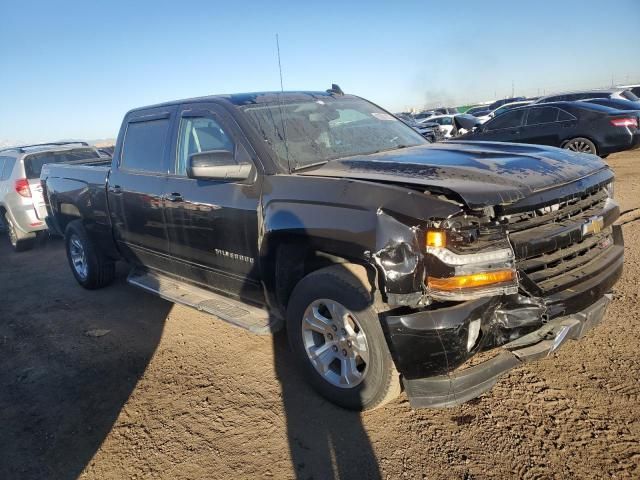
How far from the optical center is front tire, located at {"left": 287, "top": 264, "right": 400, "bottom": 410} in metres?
2.53

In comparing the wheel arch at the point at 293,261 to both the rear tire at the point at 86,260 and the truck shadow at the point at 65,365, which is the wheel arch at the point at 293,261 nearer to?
the truck shadow at the point at 65,365

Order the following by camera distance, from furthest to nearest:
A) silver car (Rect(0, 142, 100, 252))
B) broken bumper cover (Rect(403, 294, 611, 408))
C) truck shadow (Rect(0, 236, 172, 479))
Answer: silver car (Rect(0, 142, 100, 252)) → truck shadow (Rect(0, 236, 172, 479)) → broken bumper cover (Rect(403, 294, 611, 408))

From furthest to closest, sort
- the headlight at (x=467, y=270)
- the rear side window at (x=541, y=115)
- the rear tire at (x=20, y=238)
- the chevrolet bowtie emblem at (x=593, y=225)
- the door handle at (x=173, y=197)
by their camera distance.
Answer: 1. the rear side window at (x=541, y=115)
2. the rear tire at (x=20, y=238)
3. the door handle at (x=173, y=197)
4. the chevrolet bowtie emblem at (x=593, y=225)
5. the headlight at (x=467, y=270)

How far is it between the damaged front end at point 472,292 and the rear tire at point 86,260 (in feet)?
13.9

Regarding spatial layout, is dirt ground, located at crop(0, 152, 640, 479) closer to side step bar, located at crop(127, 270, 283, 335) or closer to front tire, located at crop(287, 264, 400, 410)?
front tire, located at crop(287, 264, 400, 410)

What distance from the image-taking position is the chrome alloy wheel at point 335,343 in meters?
2.67

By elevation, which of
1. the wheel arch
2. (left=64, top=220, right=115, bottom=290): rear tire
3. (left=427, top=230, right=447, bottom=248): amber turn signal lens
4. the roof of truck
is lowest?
(left=64, top=220, right=115, bottom=290): rear tire

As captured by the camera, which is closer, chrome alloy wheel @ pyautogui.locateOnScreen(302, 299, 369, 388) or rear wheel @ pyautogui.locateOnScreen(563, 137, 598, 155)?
chrome alloy wheel @ pyautogui.locateOnScreen(302, 299, 369, 388)

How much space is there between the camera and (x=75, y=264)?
585 cm

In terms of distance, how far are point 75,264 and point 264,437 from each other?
169 inches

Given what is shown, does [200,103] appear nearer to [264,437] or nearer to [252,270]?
[252,270]

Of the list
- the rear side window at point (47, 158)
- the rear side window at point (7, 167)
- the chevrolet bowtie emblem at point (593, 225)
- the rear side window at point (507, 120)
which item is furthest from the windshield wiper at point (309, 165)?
the rear side window at point (507, 120)

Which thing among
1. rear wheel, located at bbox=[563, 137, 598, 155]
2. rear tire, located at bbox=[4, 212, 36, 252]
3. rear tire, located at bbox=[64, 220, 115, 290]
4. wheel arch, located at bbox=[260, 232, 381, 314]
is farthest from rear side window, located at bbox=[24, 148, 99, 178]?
rear wheel, located at bbox=[563, 137, 598, 155]

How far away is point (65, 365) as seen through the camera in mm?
3875
